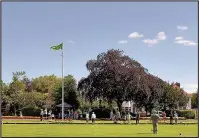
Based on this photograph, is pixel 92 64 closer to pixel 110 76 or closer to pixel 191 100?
pixel 110 76

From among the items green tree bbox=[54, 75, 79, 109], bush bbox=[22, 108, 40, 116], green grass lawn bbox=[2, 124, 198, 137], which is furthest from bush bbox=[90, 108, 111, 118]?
green grass lawn bbox=[2, 124, 198, 137]

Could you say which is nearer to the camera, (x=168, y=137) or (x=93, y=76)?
(x=168, y=137)

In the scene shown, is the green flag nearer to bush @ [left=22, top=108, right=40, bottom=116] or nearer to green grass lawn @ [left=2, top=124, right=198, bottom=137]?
bush @ [left=22, top=108, right=40, bottom=116]

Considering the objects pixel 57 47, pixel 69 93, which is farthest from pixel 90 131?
pixel 69 93

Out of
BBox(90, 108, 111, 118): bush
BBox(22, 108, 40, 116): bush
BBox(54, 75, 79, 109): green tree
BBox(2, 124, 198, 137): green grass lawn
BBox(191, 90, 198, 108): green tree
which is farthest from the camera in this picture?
BBox(191, 90, 198, 108): green tree

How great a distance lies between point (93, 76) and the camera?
7531 centimetres

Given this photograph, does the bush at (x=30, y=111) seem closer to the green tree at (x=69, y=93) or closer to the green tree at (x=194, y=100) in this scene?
the green tree at (x=69, y=93)

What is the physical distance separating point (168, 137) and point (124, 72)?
44496 mm

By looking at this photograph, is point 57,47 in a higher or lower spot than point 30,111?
higher

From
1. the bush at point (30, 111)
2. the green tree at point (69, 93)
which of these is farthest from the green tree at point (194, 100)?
the bush at point (30, 111)

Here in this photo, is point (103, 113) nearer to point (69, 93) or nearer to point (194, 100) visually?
point (69, 93)

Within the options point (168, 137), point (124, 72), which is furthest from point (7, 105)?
point (168, 137)

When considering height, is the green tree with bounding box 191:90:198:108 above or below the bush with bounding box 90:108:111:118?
above

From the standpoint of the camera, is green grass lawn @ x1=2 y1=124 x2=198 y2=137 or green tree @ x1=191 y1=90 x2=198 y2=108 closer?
green grass lawn @ x1=2 y1=124 x2=198 y2=137
